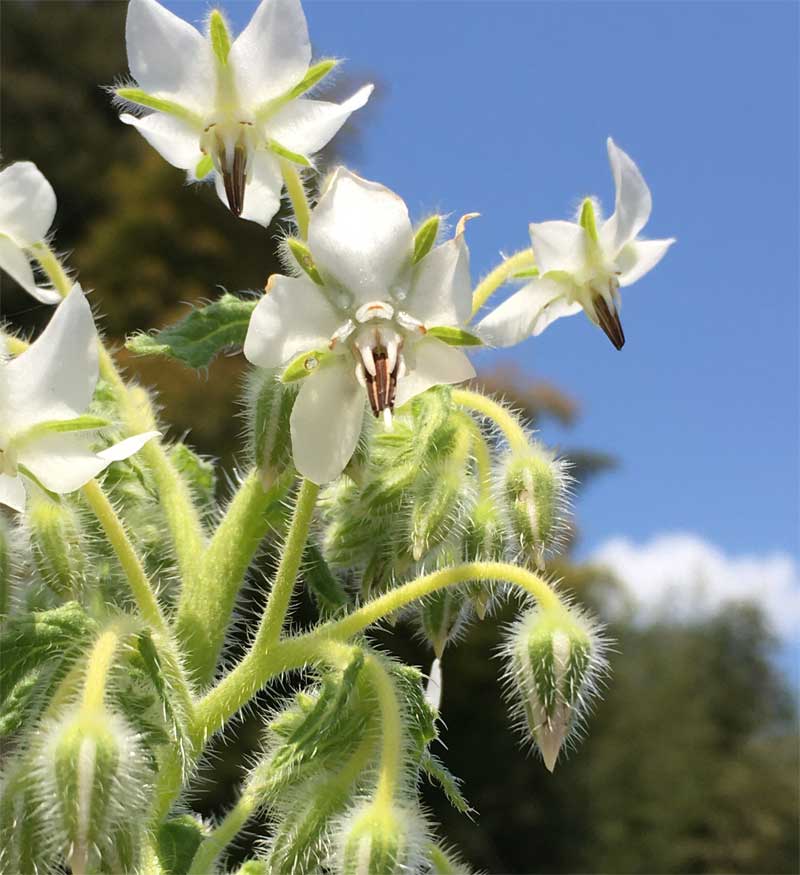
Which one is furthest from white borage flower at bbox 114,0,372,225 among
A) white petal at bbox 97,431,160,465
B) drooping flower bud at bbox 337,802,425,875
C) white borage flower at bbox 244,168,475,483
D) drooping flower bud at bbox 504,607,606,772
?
drooping flower bud at bbox 337,802,425,875

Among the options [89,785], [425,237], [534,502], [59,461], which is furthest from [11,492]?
[534,502]

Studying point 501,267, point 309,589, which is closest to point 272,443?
point 309,589

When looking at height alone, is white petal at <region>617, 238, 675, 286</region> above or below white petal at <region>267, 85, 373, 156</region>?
above

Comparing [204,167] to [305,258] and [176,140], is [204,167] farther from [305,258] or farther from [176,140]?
[305,258]

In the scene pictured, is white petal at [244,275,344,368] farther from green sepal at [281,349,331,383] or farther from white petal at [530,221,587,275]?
white petal at [530,221,587,275]

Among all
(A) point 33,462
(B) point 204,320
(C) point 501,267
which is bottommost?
(A) point 33,462

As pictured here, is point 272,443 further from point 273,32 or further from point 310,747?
point 273,32

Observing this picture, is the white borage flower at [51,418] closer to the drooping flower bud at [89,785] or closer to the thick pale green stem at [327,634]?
the drooping flower bud at [89,785]

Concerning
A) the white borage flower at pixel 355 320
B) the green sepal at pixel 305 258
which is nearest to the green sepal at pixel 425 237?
the white borage flower at pixel 355 320
